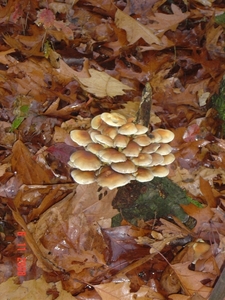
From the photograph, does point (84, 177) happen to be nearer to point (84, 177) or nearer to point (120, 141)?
point (84, 177)

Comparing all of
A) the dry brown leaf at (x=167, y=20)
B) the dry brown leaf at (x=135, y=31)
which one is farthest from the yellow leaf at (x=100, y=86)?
the dry brown leaf at (x=167, y=20)

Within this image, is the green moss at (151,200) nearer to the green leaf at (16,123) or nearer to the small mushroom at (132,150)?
the small mushroom at (132,150)

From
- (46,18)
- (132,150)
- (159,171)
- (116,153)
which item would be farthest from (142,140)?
(46,18)

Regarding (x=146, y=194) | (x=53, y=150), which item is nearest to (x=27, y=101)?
(x=53, y=150)

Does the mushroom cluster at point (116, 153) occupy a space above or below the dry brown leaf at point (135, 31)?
below

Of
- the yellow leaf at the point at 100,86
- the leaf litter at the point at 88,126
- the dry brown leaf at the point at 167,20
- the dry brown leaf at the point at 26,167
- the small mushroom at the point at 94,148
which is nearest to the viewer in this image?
the small mushroom at the point at 94,148

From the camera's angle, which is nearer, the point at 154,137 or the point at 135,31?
the point at 154,137
